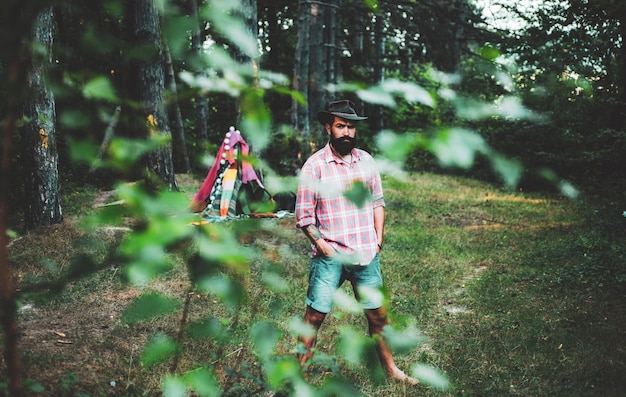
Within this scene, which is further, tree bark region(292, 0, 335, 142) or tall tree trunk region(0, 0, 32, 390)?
tree bark region(292, 0, 335, 142)

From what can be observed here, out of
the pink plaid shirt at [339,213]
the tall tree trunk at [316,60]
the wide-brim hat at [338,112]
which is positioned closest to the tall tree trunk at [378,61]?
the tall tree trunk at [316,60]

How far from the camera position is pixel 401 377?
390cm

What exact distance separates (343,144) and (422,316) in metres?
2.72

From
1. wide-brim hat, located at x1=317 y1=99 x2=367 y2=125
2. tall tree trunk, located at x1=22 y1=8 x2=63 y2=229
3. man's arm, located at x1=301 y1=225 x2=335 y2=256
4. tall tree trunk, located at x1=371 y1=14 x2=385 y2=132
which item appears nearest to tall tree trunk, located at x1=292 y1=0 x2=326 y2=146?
tall tree trunk, located at x1=371 y1=14 x2=385 y2=132

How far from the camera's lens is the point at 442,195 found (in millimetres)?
14133

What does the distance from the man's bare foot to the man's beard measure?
1.83 meters

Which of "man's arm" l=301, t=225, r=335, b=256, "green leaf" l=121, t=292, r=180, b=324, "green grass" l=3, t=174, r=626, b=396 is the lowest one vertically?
"green grass" l=3, t=174, r=626, b=396

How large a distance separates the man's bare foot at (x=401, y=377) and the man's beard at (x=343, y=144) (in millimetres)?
1826

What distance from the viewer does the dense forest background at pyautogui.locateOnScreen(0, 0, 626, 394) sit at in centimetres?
94

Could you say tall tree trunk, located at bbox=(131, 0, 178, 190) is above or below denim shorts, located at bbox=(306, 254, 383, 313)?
above

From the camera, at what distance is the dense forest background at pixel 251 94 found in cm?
94

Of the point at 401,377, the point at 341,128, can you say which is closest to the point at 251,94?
the point at 341,128

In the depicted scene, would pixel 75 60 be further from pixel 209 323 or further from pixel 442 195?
pixel 442 195

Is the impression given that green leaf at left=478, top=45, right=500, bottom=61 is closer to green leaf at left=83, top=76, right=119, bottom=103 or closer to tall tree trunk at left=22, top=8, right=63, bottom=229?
green leaf at left=83, top=76, right=119, bottom=103
